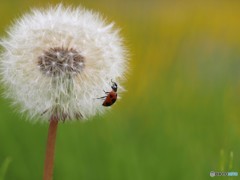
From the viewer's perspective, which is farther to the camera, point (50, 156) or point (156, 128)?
point (156, 128)

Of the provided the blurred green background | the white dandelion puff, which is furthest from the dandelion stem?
the blurred green background

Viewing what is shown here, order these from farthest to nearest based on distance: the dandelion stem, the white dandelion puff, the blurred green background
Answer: the blurred green background, the white dandelion puff, the dandelion stem

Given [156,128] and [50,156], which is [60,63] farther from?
[156,128]

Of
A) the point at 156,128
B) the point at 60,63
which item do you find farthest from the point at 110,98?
the point at 156,128

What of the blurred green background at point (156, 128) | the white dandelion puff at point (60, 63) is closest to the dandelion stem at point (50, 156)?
the white dandelion puff at point (60, 63)

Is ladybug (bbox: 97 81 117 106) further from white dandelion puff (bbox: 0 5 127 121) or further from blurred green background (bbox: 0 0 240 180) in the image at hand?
blurred green background (bbox: 0 0 240 180)
